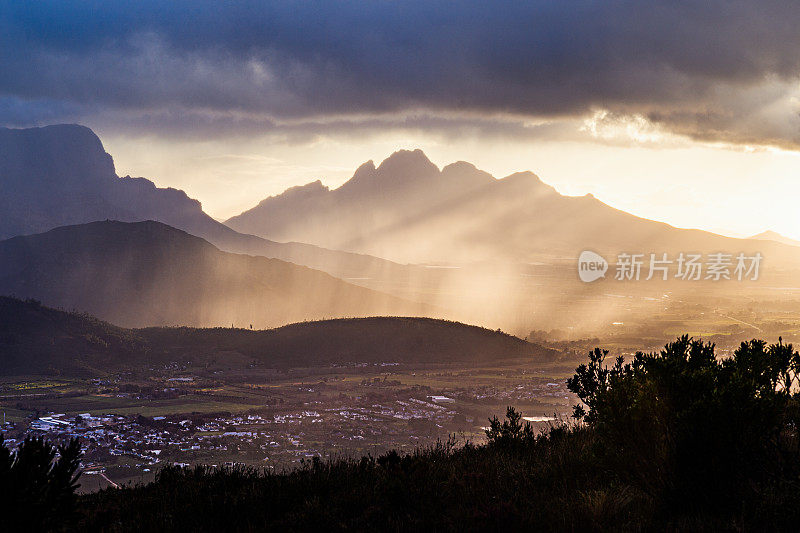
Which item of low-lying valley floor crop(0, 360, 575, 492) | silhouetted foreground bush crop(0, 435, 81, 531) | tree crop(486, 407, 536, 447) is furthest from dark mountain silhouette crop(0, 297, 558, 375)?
silhouetted foreground bush crop(0, 435, 81, 531)

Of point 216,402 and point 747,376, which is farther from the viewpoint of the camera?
point 216,402

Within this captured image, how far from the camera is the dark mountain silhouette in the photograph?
370 ft

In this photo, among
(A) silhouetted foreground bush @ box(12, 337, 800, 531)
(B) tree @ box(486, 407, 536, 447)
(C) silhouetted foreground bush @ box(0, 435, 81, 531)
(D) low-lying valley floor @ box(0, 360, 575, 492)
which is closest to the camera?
(C) silhouetted foreground bush @ box(0, 435, 81, 531)

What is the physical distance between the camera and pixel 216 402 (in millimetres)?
85875

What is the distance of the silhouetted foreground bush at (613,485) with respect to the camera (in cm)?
690

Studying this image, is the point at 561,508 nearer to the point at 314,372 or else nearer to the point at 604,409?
the point at 604,409

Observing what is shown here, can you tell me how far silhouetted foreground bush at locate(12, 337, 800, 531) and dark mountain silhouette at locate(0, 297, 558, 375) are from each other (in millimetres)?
109312

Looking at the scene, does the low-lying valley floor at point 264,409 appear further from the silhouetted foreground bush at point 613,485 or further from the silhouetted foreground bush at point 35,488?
the silhouetted foreground bush at point 35,488

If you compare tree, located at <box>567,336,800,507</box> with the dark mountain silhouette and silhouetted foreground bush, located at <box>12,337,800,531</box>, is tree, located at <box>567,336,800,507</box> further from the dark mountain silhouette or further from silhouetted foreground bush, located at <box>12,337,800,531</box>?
the dark mountain silhouette

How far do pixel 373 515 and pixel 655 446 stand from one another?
3645 mm

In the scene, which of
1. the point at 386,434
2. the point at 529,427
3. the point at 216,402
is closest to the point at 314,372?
the point at 216,402

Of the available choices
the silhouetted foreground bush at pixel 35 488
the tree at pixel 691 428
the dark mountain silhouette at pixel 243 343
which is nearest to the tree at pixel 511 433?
the tree at pixel 691 428

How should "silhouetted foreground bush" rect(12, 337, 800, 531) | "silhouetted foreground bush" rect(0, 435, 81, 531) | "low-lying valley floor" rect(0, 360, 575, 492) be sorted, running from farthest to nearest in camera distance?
"low-lying valley floor" rect(0, 360, 575, 492) → "silhouetted foreground bush" rect(12, 337, 800, 531) → "silhouetted foreground bush" rect(0, 435, 81, 531)

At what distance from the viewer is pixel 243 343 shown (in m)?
125
